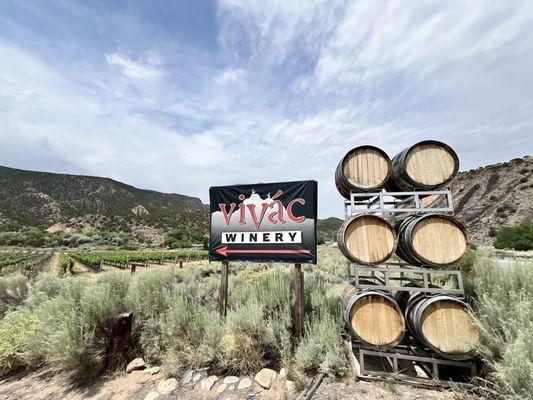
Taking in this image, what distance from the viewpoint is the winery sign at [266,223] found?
477 centimetres

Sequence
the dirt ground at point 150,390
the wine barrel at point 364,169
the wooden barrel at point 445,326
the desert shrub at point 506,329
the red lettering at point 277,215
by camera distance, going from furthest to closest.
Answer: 1. the red lettering at point 277,215
2. the wine barrel at point 364,169
3. the wooden barrel at point 445,326
4. the dirt ground at point 150,390
5. the desert shrub at point 506,329

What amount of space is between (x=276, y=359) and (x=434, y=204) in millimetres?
3453

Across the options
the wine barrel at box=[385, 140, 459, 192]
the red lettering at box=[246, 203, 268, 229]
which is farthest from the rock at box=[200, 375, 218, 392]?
the wine barrel at box=[385, 140, 459, 192]

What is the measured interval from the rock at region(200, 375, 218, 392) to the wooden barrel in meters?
2.76

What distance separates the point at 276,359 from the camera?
3.95 metres

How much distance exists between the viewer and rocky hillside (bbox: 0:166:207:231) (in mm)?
66900

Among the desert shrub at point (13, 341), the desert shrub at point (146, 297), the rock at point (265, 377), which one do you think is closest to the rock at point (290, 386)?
the rock at point (265, 377)

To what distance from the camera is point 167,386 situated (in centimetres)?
349

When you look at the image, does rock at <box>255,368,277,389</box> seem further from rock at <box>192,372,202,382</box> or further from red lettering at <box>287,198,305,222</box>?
red lettering at <box>287,198,305,222</box>

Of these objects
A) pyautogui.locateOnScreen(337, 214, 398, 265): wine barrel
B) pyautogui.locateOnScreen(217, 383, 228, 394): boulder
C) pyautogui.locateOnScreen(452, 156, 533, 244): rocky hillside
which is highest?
pyautogui.locateOnScreen(452, 156, 533, 244): rocky hillside

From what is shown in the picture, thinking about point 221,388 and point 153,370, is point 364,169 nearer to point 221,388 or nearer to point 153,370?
point 221,388

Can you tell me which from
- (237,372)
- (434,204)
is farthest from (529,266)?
(237,372)

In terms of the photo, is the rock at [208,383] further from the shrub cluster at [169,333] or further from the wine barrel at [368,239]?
the wine barrel at [368,239]

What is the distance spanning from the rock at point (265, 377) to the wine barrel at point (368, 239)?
1927 mm
